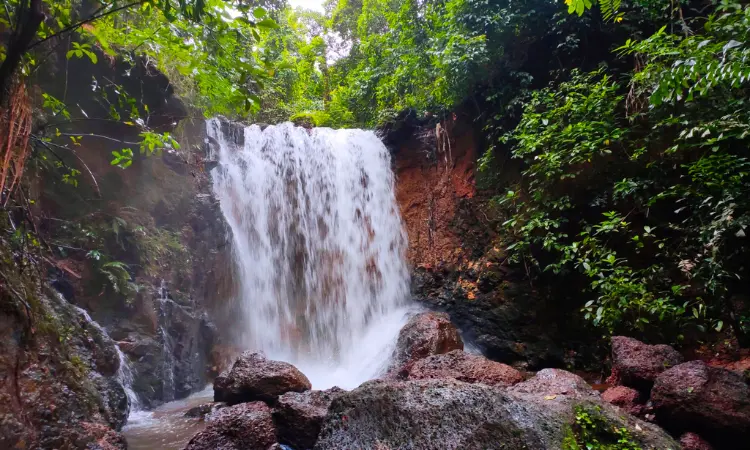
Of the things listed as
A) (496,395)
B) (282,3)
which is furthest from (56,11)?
(282,3)

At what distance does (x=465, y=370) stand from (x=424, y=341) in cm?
169

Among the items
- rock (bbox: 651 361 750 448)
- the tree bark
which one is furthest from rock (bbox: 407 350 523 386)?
the tree bark

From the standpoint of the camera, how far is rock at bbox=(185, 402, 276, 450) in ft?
12.7

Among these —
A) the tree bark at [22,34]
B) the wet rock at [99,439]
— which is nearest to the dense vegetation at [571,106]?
the tree bark at [22,34]

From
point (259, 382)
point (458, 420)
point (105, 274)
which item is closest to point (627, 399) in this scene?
point (458, 420)

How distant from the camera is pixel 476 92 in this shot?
8883 mm

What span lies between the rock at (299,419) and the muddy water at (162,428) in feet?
3.83

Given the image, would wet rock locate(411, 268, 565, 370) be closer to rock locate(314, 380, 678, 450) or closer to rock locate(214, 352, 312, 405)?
rock locate(214, 352, 312, 405)

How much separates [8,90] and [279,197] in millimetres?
7944

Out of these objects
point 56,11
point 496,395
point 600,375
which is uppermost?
point 56,11

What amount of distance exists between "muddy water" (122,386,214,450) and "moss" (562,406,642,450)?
12.9 ft

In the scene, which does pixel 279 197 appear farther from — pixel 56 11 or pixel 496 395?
pixel 496 395

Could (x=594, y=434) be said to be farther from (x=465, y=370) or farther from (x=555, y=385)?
(x=465, y=370)

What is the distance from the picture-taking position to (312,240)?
10.3 m
